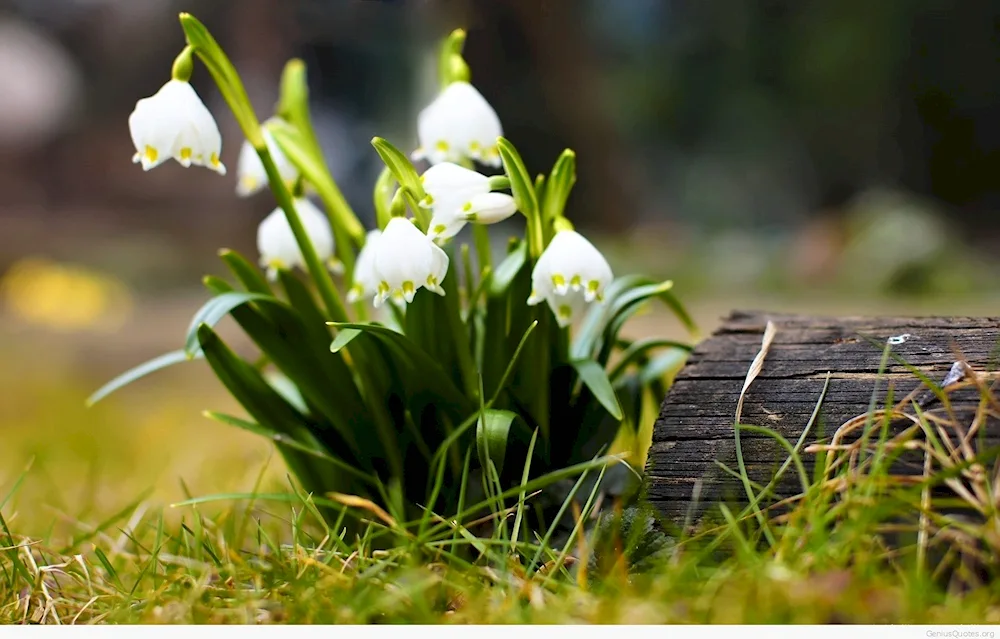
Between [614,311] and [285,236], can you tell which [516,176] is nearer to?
[614,311]

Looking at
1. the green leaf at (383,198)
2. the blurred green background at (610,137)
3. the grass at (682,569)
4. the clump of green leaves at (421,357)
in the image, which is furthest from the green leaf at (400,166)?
the blurred green background at (610,137)

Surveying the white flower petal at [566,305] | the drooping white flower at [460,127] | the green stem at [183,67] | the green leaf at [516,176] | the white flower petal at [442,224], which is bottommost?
the white flower petal at [566,305]

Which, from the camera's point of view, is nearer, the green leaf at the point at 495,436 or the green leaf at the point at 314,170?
the green leaf at the point at 495,436

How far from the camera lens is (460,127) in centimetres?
95

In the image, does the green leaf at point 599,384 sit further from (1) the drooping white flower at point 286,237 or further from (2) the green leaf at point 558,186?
(1) the drooping white flower at point 286,237

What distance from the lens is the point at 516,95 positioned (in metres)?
4.01

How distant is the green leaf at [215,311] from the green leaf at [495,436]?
11.5 inches

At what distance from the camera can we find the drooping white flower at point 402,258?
0.79 m

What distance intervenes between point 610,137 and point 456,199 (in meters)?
3.68

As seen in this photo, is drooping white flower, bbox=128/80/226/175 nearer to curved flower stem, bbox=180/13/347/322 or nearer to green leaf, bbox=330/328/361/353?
curved flower stem, bbox=180/13/347/322

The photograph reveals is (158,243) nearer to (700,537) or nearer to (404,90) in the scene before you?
(404,90)

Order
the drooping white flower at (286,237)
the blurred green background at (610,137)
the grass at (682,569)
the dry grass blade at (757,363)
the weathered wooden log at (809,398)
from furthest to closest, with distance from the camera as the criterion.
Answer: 1. the blurred green background at (610,137)
2. the drooping white flower at (286,237)
3. the dry grass blade at (757,363)
4. the weathered wooden log at (809,398)
5. the grass at (682,569)

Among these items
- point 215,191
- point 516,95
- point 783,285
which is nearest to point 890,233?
point 783,285

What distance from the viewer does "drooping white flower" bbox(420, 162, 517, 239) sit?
0.83 m
